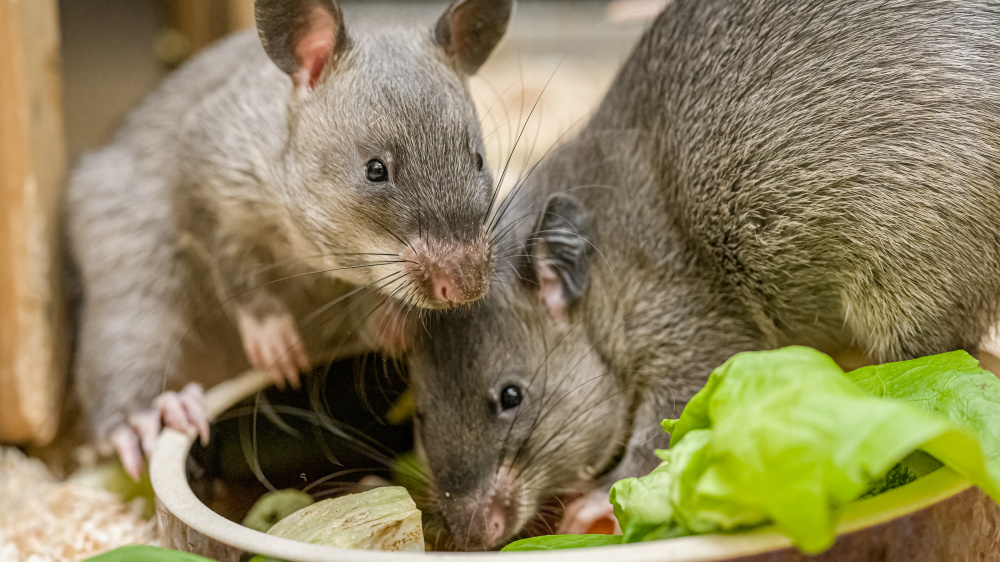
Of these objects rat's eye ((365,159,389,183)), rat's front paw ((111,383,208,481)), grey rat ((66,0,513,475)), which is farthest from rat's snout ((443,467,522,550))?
rat's eye ((365,159,389,183))

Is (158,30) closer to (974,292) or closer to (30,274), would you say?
(30,274)

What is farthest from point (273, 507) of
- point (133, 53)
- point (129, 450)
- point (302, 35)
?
point (133, 53)

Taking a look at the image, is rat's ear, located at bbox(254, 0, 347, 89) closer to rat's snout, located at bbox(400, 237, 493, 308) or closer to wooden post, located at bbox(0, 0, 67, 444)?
rat's snout, located at bbox(400, 237, 493, 308)

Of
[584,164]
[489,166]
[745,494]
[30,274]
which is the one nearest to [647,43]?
[584,164]

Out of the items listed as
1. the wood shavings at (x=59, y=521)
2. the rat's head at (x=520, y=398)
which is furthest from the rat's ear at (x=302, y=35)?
the wood shavings at (x=59, y=521)

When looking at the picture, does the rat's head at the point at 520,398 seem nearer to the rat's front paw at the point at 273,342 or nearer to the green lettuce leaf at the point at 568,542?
the green lettuce leaf at the point at 568,542

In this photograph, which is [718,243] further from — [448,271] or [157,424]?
[157,424]
